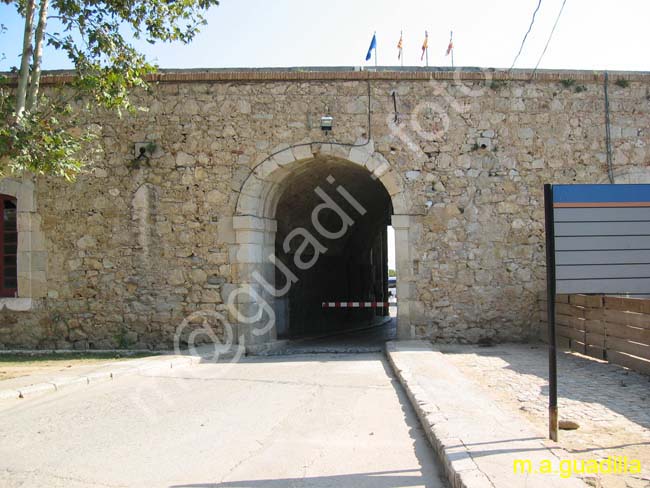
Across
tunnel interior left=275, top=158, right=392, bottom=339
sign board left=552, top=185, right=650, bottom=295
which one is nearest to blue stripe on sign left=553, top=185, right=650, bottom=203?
sign board left=552, top=185, right=650, bottom=295

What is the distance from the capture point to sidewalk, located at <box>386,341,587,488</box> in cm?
318

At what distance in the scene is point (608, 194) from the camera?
3.96 metres

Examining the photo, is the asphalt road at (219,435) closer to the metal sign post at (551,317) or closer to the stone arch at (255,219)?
the metal sign post at (551,317)

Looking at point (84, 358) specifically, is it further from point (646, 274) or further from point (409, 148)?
point (646, 274)

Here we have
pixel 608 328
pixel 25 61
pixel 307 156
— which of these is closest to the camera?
pixel 25 61

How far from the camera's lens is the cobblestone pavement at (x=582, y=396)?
3.94m

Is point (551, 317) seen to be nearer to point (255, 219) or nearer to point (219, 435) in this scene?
point (219, 435)

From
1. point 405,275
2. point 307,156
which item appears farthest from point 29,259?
point 405,275

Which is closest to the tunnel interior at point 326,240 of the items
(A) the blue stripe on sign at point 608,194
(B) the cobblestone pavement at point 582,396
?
(B) the cobblestone pavement at point 582,396

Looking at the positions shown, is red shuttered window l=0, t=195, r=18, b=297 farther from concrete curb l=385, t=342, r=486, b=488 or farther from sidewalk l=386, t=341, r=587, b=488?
concrete curb l=385, t=342, r=486, b=488

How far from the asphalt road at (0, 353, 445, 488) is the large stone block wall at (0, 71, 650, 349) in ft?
10.0

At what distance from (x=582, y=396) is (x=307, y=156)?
240 inches

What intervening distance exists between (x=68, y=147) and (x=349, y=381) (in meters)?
4.61

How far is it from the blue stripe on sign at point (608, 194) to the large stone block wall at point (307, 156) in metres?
5.91
